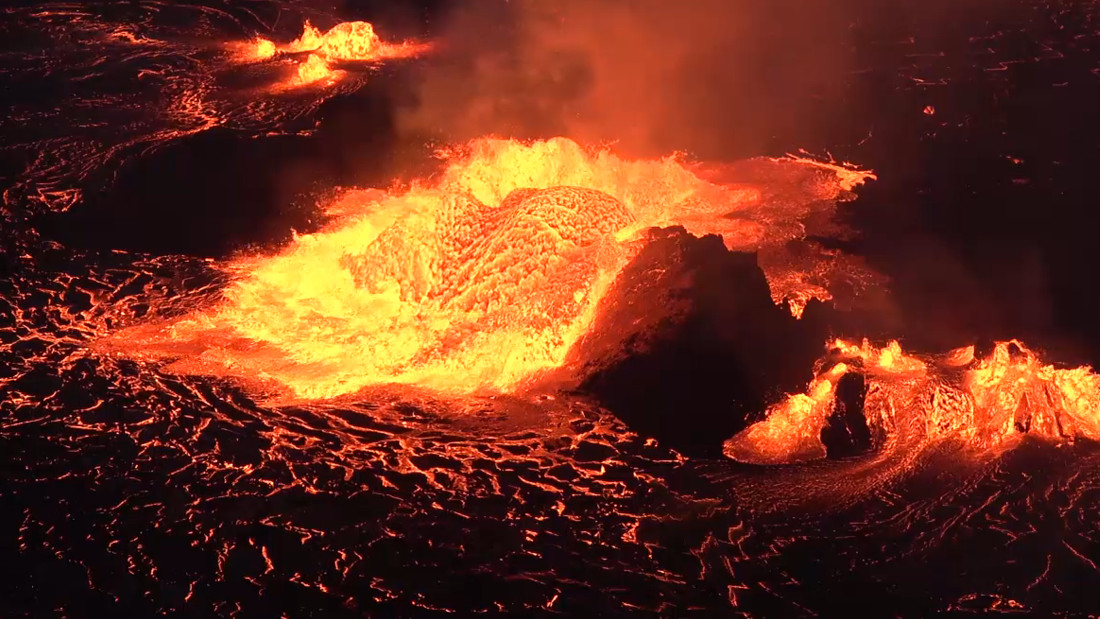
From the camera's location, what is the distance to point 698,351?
28.2 feet

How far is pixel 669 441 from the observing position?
27.0 feet

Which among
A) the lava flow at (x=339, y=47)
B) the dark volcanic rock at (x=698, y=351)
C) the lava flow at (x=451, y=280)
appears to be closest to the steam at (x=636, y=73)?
the lava flow at (x=339, y=47)

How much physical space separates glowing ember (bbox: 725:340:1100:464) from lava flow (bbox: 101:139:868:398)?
1677 millimetres

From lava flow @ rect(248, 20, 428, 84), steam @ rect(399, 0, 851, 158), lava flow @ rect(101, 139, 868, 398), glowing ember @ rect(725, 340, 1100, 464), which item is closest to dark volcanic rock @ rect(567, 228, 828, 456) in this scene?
glowing ember @ rect(725, 340, 1100, 464)

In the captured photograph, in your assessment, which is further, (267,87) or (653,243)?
(267,87)

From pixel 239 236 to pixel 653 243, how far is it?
17.6 feet

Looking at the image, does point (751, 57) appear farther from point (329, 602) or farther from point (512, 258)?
point (329, 602)

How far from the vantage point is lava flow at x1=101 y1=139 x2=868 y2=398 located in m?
9.18

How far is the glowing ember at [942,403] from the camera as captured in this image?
8.28 meters

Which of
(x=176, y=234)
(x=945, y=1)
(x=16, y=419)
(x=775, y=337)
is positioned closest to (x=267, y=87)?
(x=176, y=234)

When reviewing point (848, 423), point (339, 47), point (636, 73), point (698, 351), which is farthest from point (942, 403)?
point (339, 47)

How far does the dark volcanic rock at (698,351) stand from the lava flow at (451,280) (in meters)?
0.59

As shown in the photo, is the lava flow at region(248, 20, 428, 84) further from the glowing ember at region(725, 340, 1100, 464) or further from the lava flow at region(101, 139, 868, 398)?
the glowing ember at region(725, 340, 1100, 464)

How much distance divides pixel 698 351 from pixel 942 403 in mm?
2294
